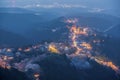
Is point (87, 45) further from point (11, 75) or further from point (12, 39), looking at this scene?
point (11, 75)

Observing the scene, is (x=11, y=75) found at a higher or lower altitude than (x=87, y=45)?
higher

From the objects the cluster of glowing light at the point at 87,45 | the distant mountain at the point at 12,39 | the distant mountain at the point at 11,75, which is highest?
the distant mountain at the point at 11,75

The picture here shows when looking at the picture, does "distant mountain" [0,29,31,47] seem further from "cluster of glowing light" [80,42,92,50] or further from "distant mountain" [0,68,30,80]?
"distant mountain" [0,68,30,80]

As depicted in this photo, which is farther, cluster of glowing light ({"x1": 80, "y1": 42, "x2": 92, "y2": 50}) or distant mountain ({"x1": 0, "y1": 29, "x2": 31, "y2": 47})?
distant mountain ({"x1": 0, "y1": 29, "x2": 31, "y2": 47})

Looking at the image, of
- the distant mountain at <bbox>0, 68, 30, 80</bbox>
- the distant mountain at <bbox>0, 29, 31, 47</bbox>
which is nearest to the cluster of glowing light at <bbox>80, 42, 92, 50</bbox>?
the distant mountain at <bbox>0, 29, 31, 47</bbox>

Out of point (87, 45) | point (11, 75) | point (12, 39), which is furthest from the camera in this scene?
point (12, 39)

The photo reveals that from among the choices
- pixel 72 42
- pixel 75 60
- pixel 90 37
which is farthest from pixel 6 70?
pixel 90 37

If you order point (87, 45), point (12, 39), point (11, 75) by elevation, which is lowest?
point (12, 39)

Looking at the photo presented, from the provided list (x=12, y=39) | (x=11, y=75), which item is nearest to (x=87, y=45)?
(x=12, y=39)

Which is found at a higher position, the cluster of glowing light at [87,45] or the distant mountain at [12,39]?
the cluster of glowing light at [87,45]

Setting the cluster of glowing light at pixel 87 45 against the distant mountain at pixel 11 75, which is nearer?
the distant mountain at pixel 11 75

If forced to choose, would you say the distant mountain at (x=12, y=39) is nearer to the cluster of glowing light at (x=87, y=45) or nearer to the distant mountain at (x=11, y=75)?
the cluster of glowing light at (x=87, y=45)

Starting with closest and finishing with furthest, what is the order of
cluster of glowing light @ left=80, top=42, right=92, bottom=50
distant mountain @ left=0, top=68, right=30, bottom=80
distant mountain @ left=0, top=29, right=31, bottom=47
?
1. distant mountain @ left=0, top=68, right=30, bottom=80
2. cluster of glowing light @ left=80, top=42, right=92, bottom=50
3. distant mountain @ left=0, top=29, right=31, bottom=47

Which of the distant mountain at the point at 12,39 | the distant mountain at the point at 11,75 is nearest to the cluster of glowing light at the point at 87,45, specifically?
the distant mountain at the point at 12,39
